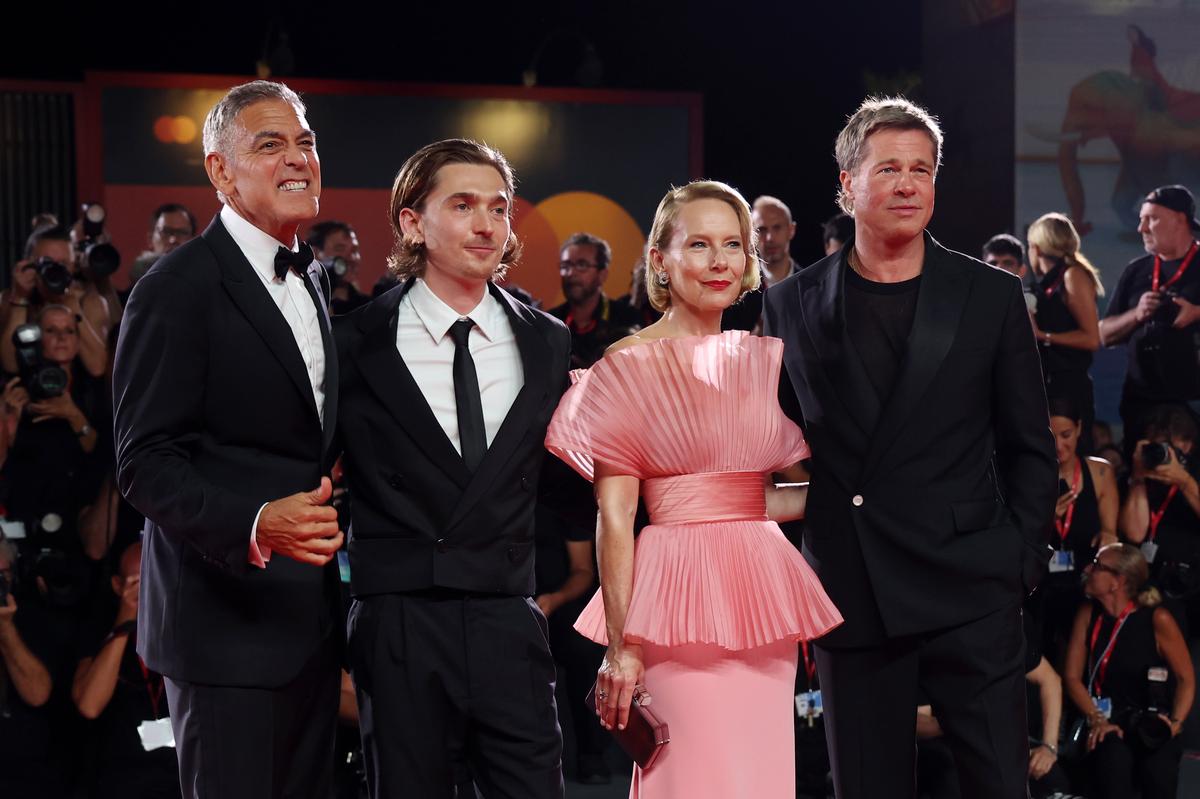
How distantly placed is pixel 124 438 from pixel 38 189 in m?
8.49

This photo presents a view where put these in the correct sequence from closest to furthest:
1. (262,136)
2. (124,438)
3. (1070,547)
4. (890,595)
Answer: (124,438) → (262,136) → (890,595) → (1070,547)

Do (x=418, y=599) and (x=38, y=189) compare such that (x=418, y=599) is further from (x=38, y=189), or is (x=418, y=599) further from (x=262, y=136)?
(x=38, y=189)

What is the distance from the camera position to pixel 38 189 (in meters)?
10.1

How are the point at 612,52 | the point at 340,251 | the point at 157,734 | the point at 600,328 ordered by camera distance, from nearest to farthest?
the point at 157,734 → the point at 600,328 → the point at 340,251 → the point at 612,52

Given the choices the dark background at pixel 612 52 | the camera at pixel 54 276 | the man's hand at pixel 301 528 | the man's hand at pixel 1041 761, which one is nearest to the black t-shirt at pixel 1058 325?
the man's hand at pixel 1041 761

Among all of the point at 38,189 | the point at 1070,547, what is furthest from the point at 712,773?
the point at 38,189

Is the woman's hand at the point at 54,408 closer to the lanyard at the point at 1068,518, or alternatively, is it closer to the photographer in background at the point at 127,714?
the photographer in background at the point at 127,714

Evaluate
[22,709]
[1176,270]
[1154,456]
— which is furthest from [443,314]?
[1176,270]

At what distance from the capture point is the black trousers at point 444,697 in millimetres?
2465

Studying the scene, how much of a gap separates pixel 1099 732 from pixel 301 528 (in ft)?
12.1

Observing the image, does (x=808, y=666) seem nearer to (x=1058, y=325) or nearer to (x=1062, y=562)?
(x=1062, y=562)

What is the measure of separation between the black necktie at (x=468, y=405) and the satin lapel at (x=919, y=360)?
0.76 m

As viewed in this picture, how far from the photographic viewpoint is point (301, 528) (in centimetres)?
219

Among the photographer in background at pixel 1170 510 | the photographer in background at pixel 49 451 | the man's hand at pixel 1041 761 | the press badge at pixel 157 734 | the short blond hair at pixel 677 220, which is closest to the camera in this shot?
the short blond hair at pixel 677 220
